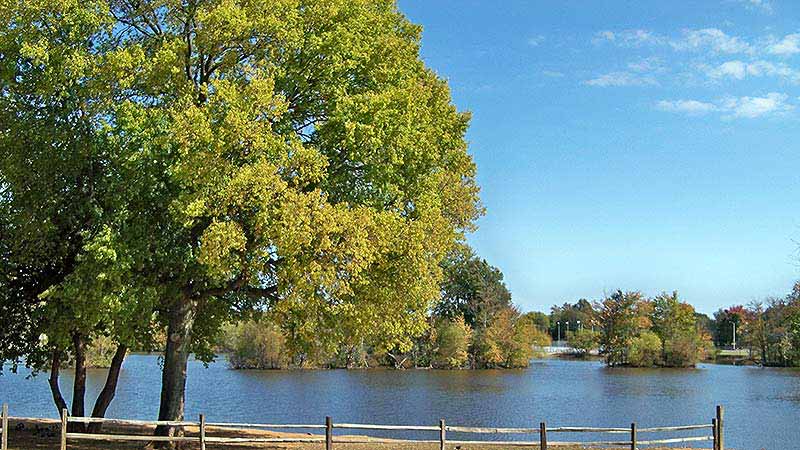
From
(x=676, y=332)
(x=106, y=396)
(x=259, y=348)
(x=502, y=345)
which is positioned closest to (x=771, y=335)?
(x=676, y=332)

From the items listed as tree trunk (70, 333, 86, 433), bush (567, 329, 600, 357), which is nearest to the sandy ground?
tree trunk (70, 333, 86, 433)

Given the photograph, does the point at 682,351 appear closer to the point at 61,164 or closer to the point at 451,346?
the point at 451,346

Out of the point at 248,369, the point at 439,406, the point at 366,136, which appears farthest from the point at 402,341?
the point at 248,369

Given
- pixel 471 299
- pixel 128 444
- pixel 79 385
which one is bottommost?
pixel 128 444

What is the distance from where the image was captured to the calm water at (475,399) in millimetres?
42344

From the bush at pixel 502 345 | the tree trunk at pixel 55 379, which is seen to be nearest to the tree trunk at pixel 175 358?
the tree trunk at pixel 55 379

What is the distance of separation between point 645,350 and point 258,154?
96.9 metres

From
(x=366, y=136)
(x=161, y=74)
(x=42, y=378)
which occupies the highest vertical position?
(x=161, y=74)

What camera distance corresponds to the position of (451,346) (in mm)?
96688

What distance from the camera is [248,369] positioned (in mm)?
93750

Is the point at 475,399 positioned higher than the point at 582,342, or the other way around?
the point at 582,342

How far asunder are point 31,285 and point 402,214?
11648mm

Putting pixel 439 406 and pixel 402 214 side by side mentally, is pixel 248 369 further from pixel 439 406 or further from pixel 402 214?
pixel 402 214

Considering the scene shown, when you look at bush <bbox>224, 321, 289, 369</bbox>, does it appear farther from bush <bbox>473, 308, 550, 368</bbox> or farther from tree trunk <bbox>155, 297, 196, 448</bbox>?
tree trunk <bbox>155, 297, 196, 448</bbox>
